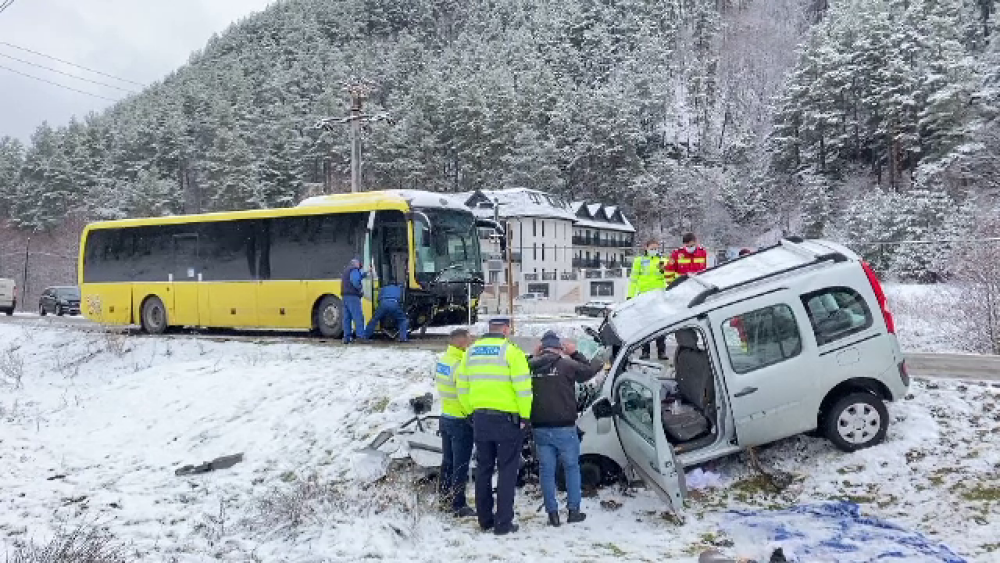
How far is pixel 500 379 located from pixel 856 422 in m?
3.58

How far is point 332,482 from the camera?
26.0 ft

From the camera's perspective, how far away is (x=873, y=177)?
6069cm

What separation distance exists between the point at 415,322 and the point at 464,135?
5699cm

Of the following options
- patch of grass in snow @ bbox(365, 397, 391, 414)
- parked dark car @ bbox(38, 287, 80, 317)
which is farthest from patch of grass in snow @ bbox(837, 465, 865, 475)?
parked dark car @ bbox(38, 287, 80, 317)

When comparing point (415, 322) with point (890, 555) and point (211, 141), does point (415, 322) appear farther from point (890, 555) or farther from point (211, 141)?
point (211, 141)

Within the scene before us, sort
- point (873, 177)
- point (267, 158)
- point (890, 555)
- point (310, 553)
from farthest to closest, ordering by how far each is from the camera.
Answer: point (267, 158) → point (873, 177) → point (310, 553) → point (890, 555)

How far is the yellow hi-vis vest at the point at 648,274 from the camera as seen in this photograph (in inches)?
437

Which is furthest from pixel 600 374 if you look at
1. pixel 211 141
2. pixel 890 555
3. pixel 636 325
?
pixel 211 141

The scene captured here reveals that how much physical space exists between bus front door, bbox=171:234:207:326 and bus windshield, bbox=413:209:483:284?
6628 mm

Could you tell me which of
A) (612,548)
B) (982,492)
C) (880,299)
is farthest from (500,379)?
(982,492)

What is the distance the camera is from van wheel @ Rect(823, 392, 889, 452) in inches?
273

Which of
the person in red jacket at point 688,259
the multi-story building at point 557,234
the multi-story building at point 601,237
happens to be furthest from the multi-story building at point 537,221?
the person in red jacket at point 688,259

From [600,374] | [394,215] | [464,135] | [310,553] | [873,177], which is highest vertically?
[464,135]

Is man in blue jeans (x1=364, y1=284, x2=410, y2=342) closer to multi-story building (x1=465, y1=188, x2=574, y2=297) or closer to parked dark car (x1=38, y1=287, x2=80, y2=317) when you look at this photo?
parked dark car (x1=38, y1=287, x2=80, y2=317)
